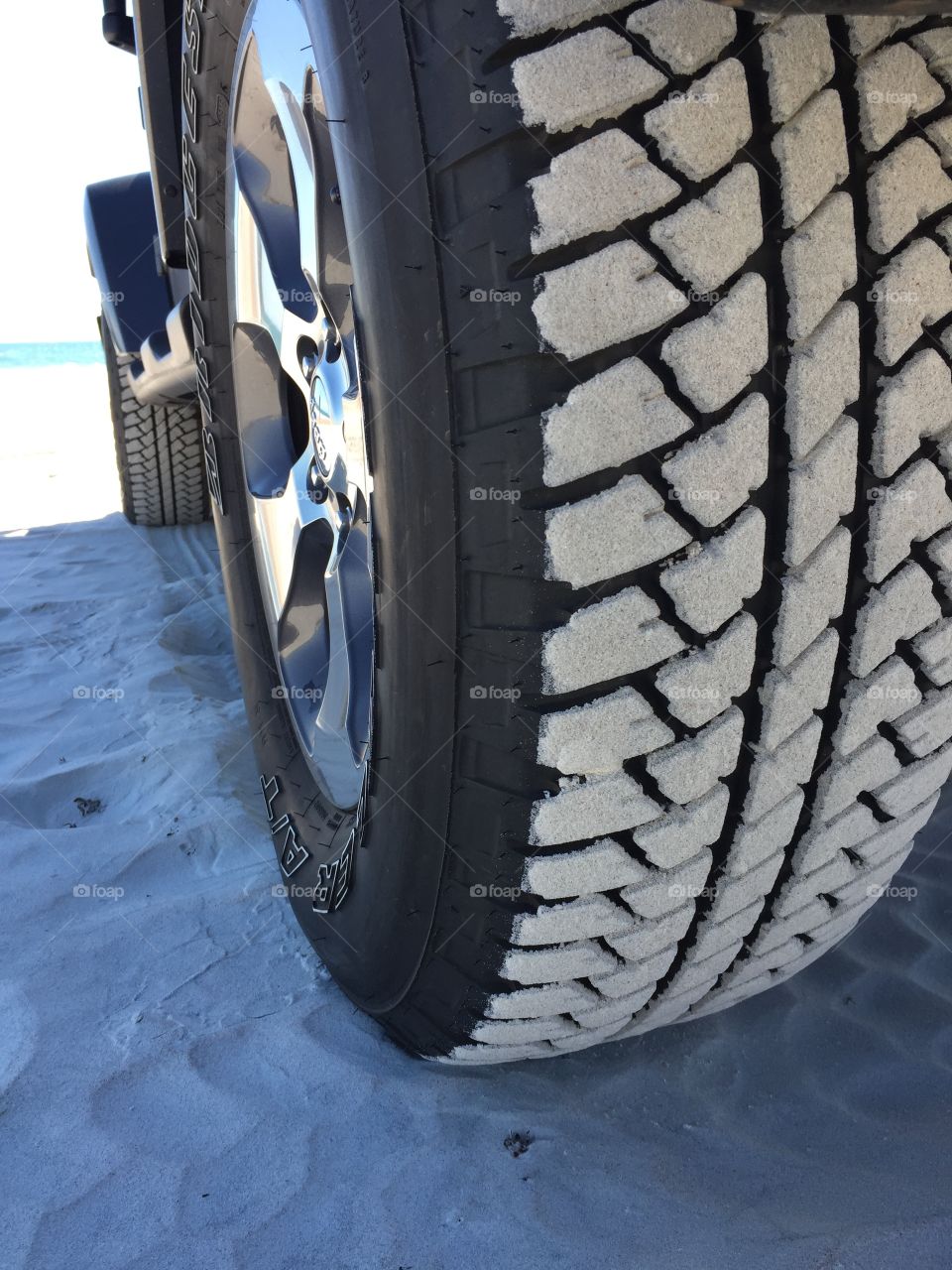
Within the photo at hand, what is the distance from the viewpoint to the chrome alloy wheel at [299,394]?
4.19ft

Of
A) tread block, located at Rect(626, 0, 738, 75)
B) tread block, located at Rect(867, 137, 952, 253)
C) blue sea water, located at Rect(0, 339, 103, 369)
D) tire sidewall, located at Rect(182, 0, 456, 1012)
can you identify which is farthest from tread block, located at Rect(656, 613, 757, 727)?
blue sea water, located at Rect(0, 339, 103, 369)

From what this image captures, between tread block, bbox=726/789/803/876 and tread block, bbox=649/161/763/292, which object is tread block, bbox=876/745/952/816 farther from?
tread block, bbox=649/161/763/292

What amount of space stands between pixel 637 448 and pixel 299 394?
1.07 m

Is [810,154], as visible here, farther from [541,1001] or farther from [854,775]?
[541,1001]

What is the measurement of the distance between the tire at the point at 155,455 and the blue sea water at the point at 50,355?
31441 mm

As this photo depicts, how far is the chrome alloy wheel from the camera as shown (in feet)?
4.19

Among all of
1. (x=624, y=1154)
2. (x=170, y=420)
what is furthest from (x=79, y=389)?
(x=624, y=1154)

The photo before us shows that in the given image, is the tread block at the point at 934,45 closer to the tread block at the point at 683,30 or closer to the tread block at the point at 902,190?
the tread block at the point at 902,190

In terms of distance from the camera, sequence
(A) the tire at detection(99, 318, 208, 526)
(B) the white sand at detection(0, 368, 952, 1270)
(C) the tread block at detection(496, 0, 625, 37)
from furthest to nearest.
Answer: (A) the tire at detection(99, 318, 208, 526)
(B) the white sand at detection(0, 368, 952, 1270)
(C) the tread block at detection(496, 0, 625, 37)

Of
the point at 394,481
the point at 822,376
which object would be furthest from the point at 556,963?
the point at 822,376

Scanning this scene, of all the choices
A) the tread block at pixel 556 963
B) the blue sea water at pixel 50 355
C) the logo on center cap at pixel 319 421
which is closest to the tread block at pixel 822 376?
the tread block at pixel 556 963

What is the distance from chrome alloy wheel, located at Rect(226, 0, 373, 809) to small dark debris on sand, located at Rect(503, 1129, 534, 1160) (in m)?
0.48

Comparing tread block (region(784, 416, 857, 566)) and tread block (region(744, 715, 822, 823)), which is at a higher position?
tread block (region(784, 416, 857, 566))

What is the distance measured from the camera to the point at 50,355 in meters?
35.1
